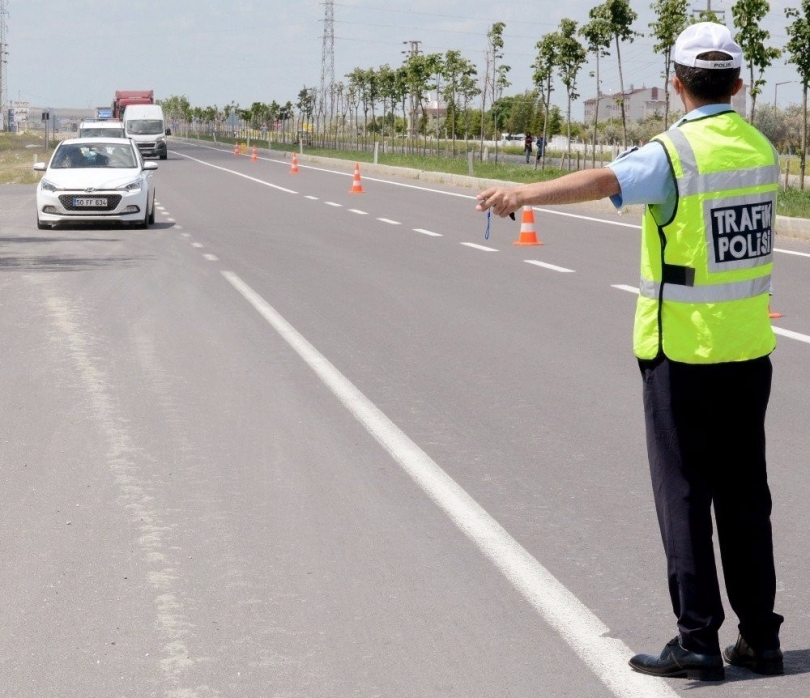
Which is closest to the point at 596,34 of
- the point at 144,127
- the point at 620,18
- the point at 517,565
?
the point at 620,18

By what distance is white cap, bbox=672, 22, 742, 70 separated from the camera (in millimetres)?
4094

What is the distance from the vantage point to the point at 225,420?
313 inches

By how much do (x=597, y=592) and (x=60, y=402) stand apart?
4512 millimetres

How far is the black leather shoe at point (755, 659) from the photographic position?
13.8ft

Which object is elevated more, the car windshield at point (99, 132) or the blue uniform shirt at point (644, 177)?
the blue uniform shirt at point (644, 177)

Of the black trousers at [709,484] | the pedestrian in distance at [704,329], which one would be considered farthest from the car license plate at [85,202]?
the black trousers at [709,484]

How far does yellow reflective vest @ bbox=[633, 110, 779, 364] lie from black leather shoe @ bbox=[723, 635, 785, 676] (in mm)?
858

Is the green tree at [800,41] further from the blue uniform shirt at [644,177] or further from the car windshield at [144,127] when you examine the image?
the car windshield at [144,127]

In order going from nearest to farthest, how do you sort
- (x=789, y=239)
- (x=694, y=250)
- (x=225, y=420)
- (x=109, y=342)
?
(x=694, y=250) < (x=225, y=420) < (x=109, y=342) < (x=789, y=239)

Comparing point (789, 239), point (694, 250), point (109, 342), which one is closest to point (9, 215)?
point (789, 239)

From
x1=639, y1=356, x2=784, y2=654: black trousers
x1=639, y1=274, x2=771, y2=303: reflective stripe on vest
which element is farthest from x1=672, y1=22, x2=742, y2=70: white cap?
x1=639, y1=356, x2=784, y2=654: black trousers

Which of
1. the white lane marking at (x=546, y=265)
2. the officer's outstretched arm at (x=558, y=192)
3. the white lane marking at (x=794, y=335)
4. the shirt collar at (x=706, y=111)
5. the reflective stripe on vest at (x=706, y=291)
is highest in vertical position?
the shirt collar at (x=706, y=111)

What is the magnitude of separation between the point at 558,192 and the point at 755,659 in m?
1.48

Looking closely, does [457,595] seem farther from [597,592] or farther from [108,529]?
[108,529]
